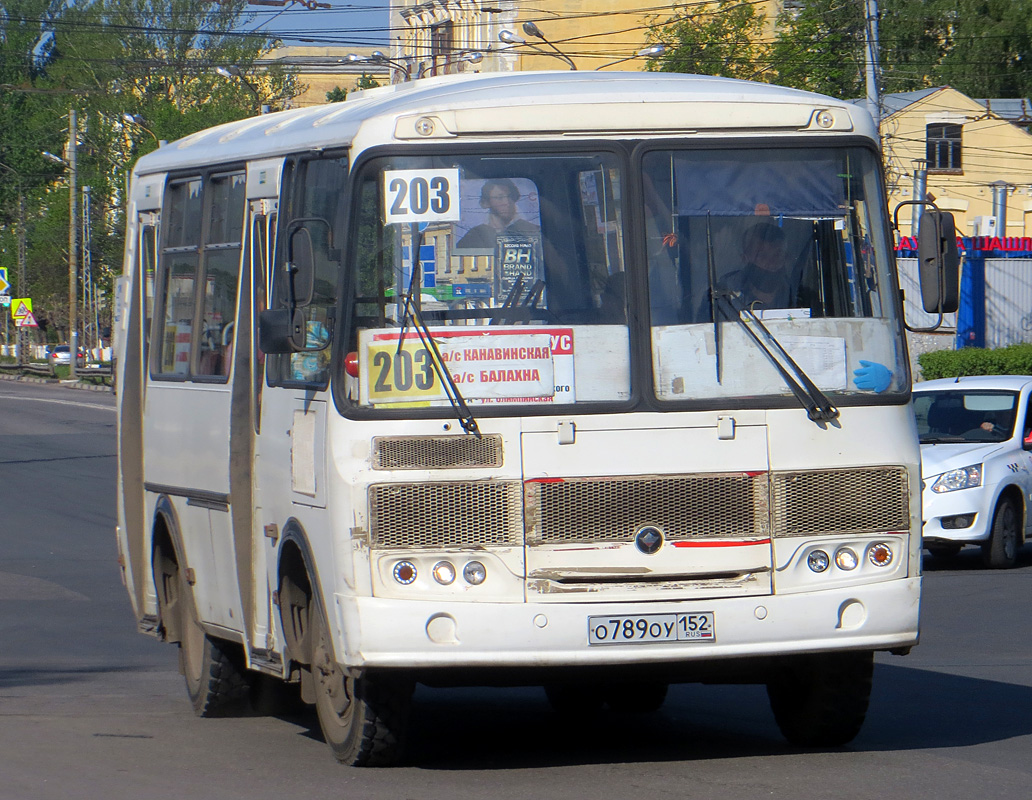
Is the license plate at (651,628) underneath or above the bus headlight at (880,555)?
underneath

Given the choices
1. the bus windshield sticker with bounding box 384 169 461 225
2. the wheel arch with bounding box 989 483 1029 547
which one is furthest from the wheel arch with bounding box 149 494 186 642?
the wheel arch with bounding box 989 483 1029 547

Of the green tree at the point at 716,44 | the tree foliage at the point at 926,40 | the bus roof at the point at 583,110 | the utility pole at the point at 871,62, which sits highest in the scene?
the tree foliage at the point at 926,40

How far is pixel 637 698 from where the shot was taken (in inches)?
364

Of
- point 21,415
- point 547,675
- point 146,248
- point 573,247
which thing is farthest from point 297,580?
point 21,415

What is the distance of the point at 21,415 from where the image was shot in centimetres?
4022

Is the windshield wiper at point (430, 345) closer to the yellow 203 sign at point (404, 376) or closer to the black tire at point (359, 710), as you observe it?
the yellow 203 sign at point (404, 376)

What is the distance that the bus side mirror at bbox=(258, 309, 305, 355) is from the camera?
23.4 ft

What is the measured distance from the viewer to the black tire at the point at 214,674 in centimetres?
916

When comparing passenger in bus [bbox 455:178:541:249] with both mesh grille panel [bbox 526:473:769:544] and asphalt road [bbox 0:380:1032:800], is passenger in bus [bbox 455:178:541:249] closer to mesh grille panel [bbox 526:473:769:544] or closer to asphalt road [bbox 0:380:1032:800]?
mesh grille panel [bbox 526:473:769:544]

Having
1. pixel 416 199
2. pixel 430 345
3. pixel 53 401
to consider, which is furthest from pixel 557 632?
pixel 53 401

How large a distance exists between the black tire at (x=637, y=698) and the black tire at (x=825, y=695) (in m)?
1.38

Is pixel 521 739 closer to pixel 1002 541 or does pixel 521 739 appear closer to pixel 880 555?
pixel 880 555

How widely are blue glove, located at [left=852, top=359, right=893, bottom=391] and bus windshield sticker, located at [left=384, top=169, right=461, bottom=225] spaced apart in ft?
5.51

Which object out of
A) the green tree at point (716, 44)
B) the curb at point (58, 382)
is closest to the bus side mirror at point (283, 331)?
the green tree at point (716, 44)
